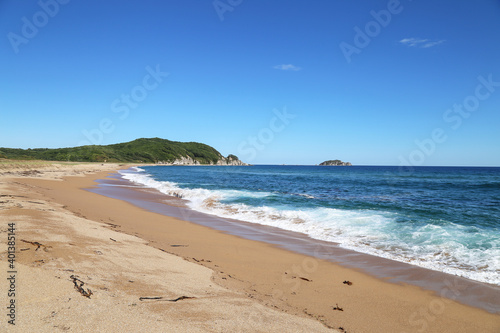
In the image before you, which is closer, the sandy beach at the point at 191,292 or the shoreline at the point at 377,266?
the sandy beach at the point at 191,292

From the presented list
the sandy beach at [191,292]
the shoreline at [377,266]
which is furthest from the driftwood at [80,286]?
the shoreline at [377,266]

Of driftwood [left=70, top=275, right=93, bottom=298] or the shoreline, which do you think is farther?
the shoreline

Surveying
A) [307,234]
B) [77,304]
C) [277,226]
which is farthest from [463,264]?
[77,304]

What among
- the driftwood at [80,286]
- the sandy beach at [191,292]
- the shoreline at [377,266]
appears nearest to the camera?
the sandy beach at [191,292]

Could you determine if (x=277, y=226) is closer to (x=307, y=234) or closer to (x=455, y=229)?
(x=307, y=234)

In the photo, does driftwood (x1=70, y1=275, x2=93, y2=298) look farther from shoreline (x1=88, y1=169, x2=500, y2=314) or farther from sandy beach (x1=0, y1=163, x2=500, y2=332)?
shoreline (x1=88, y1=169, x2=500, y2=314)

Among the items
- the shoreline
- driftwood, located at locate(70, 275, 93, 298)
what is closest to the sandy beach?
driftwood, located at locate(70, 275, 93, 298)

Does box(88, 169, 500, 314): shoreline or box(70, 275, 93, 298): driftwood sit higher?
box(70, 275, 93, 298): driftwood

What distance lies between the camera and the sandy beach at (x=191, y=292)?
3.46 metres

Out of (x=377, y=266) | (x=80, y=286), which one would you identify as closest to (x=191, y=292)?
(x=80, y=286)

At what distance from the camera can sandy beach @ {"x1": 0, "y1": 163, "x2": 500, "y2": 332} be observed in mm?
3457

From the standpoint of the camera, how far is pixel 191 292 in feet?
15.3

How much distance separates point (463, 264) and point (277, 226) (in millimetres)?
7634

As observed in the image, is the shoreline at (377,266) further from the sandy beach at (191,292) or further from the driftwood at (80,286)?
the driftwood at (80,286)
